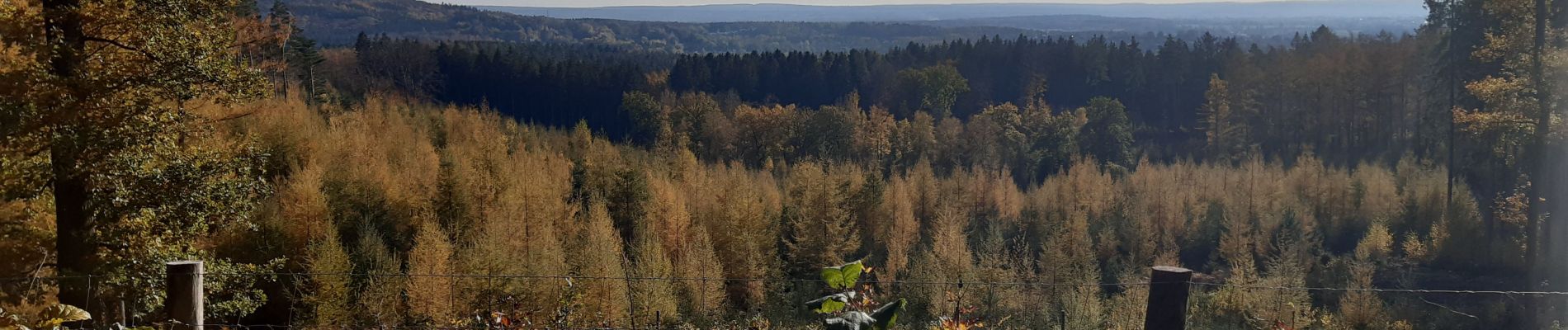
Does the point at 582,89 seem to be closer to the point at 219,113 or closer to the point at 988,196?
the point at 988,196

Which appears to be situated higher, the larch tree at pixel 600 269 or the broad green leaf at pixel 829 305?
the broad green leaf at pixel 829 305

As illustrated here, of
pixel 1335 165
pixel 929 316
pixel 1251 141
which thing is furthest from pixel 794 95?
pixel 929 316

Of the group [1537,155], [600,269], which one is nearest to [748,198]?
[600,269]

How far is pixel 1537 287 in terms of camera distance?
30.8 meters

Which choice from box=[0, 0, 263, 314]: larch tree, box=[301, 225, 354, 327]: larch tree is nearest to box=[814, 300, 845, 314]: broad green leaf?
box=[0, 0, 263, 314]: larch tree

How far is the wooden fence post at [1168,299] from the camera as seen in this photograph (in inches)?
190

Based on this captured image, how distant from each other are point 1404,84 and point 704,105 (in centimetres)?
4998

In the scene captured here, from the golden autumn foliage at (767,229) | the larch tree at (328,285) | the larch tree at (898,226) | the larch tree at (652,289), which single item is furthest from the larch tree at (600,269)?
the larch tree at (898,226)

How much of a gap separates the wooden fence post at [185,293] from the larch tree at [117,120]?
21.4 ft

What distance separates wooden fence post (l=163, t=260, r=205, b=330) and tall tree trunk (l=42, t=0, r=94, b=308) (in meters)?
6.36

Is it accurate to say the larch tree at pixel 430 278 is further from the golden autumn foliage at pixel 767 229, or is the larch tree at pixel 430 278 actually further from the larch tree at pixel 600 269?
the larch tree at pixel 600 269

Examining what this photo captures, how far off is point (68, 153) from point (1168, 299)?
40.4 feet

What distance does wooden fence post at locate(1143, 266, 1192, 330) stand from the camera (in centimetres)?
482

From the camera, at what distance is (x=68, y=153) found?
38.5ft
